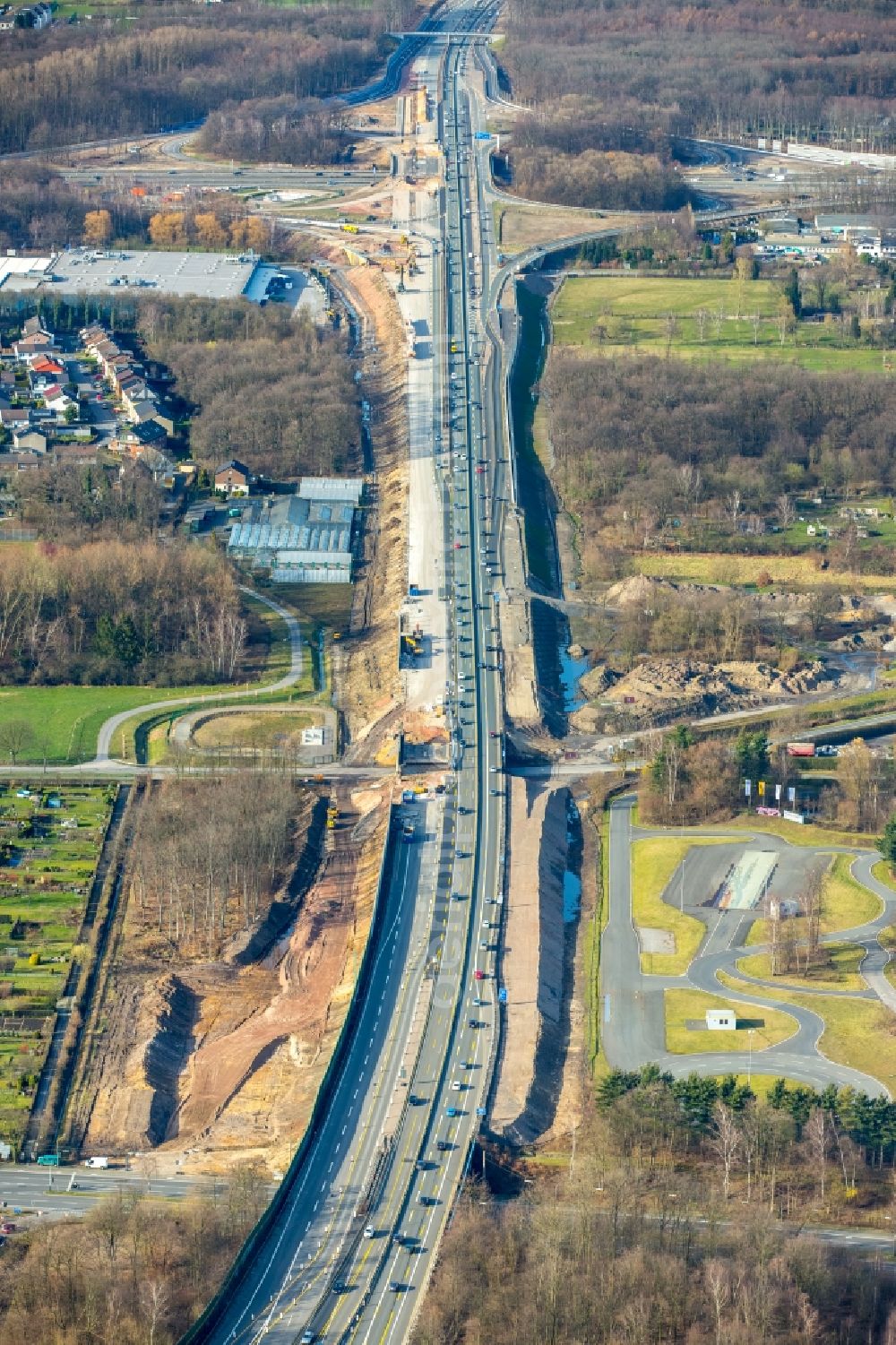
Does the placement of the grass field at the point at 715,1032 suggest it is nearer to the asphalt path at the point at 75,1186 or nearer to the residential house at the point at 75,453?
the asphalt path at the point at 75,1186

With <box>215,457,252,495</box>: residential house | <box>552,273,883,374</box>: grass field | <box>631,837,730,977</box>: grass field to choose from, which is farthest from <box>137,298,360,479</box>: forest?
<box>631,837,730,977</box>: grass field

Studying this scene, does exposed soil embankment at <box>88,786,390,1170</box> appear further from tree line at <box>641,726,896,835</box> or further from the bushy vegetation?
tree line at <box>641,726,896,835</box>

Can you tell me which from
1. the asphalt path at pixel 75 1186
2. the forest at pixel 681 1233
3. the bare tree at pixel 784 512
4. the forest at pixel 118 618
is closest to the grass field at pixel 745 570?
the bare tree at pixel 784 512

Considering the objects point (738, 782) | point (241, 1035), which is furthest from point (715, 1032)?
point (738, 782)

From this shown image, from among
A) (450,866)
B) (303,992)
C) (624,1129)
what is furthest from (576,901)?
(624,1129)

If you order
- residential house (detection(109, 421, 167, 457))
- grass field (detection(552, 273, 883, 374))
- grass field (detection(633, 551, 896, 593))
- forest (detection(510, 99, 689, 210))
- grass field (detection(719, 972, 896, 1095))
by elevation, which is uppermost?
forest (detection(510, 99, 689, 210))

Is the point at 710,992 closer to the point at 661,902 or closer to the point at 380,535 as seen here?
the point at 661,902

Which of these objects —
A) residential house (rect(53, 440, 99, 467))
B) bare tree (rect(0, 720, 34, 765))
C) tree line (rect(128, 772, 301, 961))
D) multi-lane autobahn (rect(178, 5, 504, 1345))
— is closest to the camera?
multi-lane autobahn (rect(178, 5, 504, 1345))
